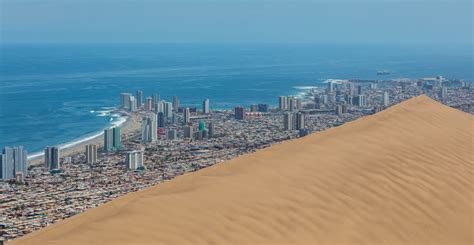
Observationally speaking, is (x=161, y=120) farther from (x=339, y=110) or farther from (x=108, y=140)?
(x=339, y=110)

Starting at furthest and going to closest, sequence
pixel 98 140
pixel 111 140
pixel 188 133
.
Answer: pixel 188 133, pixel 98 140, pixel 111 140

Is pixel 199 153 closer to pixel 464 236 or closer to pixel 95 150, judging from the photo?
pixel 95 150

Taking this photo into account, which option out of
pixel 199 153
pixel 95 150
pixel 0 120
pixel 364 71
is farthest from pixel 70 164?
pixel 364 71

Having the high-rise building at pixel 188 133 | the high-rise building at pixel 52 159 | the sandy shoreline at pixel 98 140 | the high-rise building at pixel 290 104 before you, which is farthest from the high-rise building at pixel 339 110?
the high-rise building at pixel 52 159

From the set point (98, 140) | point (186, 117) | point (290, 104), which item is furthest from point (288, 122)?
point (98, 140)

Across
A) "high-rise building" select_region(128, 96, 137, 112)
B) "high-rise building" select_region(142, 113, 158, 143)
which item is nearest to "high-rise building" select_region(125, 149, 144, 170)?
"high-rise building" select_region(142, 113, 158, 143)

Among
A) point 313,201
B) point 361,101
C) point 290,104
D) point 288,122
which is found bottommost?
point 288,122
